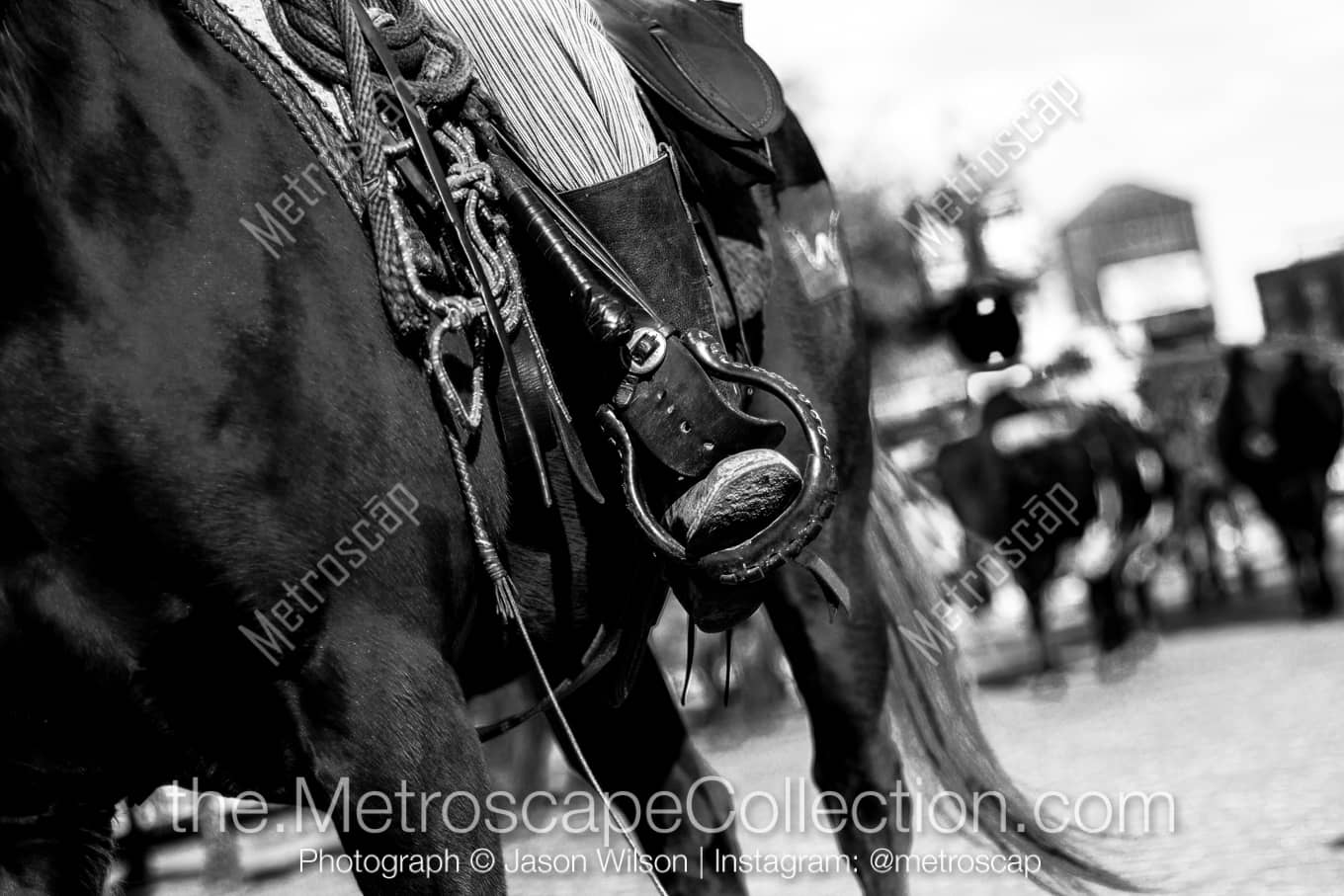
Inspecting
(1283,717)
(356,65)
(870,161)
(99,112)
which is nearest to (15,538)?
(99,112)

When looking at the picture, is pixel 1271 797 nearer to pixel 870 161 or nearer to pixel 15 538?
pixel 15 538

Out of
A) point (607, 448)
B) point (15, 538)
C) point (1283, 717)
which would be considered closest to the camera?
point (15, 538)

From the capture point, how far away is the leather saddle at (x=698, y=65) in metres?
3.85

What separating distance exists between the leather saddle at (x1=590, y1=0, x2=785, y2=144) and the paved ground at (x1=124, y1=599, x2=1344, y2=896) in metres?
2.40

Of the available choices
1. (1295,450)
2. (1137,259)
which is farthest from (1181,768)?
(1137,259)

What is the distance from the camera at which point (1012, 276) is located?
16953 mm

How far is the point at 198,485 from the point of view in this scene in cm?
251

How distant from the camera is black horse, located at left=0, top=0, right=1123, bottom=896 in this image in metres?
2.50

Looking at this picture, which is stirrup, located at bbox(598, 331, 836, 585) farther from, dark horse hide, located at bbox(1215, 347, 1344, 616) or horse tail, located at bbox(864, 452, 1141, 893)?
dark horse hide, located at bbox(1215, 347, 1344, 616)

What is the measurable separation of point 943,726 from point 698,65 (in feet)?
6.44

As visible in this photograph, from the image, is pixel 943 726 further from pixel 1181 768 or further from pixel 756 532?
pixel 1181 768

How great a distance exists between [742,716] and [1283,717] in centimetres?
737

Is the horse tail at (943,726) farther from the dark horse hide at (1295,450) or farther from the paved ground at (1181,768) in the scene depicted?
the dark horse hide at (1295,450)

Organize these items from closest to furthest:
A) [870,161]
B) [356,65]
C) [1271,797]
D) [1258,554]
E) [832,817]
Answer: [356,65] < [832,817] < [1271,797] < [1258,554] < [870,161]
